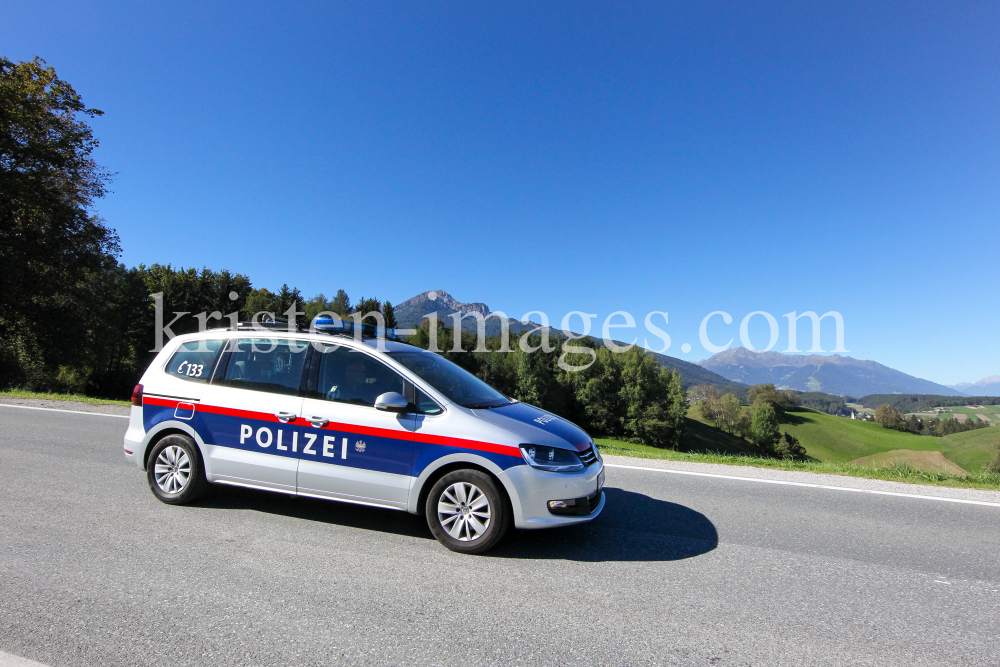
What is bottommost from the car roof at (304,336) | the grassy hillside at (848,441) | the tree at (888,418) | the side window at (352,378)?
the grassy hillside at (848,441)

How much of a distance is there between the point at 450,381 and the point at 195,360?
2981 millimetres

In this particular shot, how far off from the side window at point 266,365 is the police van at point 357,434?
1 centimetres

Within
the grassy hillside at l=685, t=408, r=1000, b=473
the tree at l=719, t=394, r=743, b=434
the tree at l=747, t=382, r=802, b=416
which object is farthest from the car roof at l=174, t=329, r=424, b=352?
the tree at l=747, t=382, r=802, b=416

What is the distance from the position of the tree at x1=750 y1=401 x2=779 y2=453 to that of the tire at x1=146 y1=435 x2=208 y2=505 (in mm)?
106915

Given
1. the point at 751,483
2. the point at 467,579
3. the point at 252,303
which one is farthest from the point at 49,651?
the point at 252,303

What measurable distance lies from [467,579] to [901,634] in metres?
2.90

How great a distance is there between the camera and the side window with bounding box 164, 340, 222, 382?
17.8 ft

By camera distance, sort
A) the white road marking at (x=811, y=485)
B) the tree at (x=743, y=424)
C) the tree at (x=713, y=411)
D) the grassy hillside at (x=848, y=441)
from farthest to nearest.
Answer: the tree at (x=713, y=411) < the tree at (x=743, y=424) < the grassy hillside at (x=848, y=441) < the white road marking at (x=811, y=485)

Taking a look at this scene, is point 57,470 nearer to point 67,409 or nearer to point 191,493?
point 191,493

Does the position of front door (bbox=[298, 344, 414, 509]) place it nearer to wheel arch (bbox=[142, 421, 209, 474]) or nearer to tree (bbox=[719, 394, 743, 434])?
wheel arch (bbox=[142, 421, 209, 474])

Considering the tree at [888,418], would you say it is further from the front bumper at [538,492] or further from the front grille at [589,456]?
the front bumper at [538,492]

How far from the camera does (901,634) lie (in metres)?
3.12

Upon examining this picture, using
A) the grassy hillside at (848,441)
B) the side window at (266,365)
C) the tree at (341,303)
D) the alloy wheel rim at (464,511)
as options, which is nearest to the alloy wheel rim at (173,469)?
the side window at (266,365)

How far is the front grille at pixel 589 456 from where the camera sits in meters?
4.47
